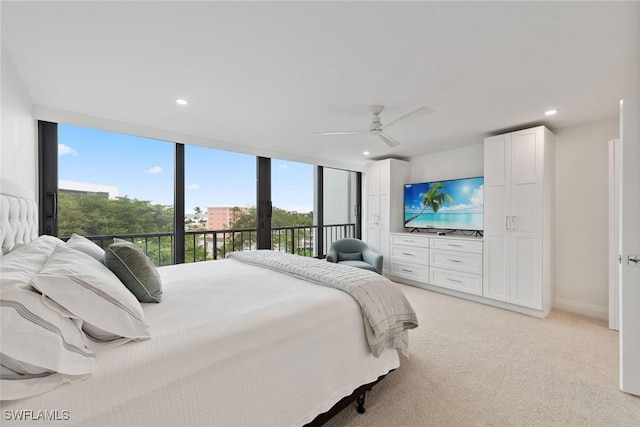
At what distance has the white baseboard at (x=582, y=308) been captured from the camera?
10.1ft

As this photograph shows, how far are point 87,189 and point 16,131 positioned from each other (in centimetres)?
119

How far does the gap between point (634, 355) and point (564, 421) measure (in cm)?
75

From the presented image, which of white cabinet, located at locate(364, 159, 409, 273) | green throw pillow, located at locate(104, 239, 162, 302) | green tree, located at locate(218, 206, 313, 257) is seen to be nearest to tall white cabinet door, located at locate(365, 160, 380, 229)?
white cabinet, located at locate(364, 159, 409, 273)

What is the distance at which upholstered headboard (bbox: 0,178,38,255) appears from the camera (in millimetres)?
1384

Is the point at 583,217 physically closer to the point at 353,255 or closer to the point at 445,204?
the point at 445,204

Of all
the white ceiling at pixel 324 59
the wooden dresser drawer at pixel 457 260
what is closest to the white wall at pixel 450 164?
the white ceiling at pixel 324 59

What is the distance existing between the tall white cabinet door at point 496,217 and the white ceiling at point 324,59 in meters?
0.52

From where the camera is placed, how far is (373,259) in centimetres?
416

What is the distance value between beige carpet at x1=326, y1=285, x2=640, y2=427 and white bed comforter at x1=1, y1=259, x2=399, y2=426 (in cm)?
26

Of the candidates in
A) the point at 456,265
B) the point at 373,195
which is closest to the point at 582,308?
the point at 456,265

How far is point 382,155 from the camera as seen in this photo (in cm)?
476

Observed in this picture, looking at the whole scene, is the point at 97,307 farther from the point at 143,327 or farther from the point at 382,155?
the point at 382,155

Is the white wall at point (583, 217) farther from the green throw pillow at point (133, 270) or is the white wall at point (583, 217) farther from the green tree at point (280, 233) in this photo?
the green throw pillow at point (133, 270)

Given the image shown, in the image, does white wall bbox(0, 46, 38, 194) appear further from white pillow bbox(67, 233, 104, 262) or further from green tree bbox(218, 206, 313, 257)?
green tree bbox(218, 206, 313, 257)
